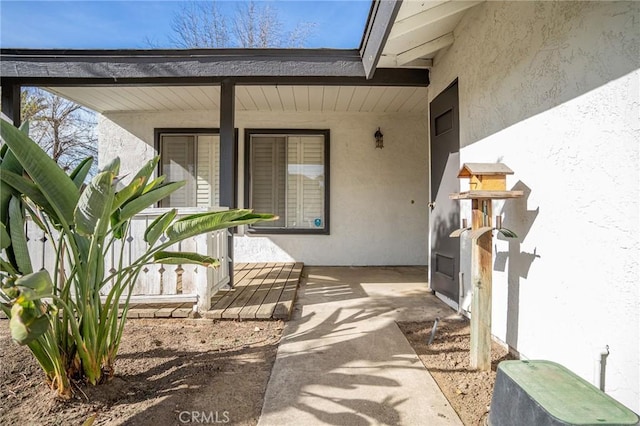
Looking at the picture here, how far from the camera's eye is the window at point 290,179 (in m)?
6.23

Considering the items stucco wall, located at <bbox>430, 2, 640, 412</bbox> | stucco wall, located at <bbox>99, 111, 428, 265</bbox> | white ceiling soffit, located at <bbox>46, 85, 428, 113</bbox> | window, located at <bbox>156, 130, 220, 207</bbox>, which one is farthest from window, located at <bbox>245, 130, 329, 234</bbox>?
stucco wall, located at <bbox>430, 2, 640, 412</bbox>

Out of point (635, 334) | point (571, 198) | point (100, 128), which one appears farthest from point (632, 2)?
point (100, 128)

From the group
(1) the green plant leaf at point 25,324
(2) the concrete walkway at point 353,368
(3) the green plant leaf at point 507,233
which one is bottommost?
(2) the concrete walkway at point 353,368

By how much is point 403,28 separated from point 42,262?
170 inches

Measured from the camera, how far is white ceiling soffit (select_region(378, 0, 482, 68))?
3.05m

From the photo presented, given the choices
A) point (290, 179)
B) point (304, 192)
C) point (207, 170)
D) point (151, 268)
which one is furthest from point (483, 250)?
point (207, 170)

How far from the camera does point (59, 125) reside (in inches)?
429

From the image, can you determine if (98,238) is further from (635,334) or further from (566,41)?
(566,41)

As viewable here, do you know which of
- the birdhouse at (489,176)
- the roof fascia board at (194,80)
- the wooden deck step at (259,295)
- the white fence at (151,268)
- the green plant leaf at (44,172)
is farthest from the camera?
the roof fascia board at (194,80)

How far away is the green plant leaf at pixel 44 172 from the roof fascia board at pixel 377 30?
93.8 inches

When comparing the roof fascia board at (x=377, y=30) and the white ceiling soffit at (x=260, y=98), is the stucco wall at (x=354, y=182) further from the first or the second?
the roof fascia board at (x=377, y=30)

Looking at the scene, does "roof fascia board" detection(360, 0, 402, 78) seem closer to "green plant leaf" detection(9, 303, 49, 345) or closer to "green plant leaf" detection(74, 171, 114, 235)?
"green plant leaf" detection(74, 171, 114, 235)

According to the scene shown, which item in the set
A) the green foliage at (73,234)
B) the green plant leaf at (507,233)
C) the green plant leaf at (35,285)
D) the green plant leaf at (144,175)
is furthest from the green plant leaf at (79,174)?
the green plant leaf at (507,233)

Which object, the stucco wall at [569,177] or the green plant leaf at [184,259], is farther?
the green plant leaf at [184,259]
